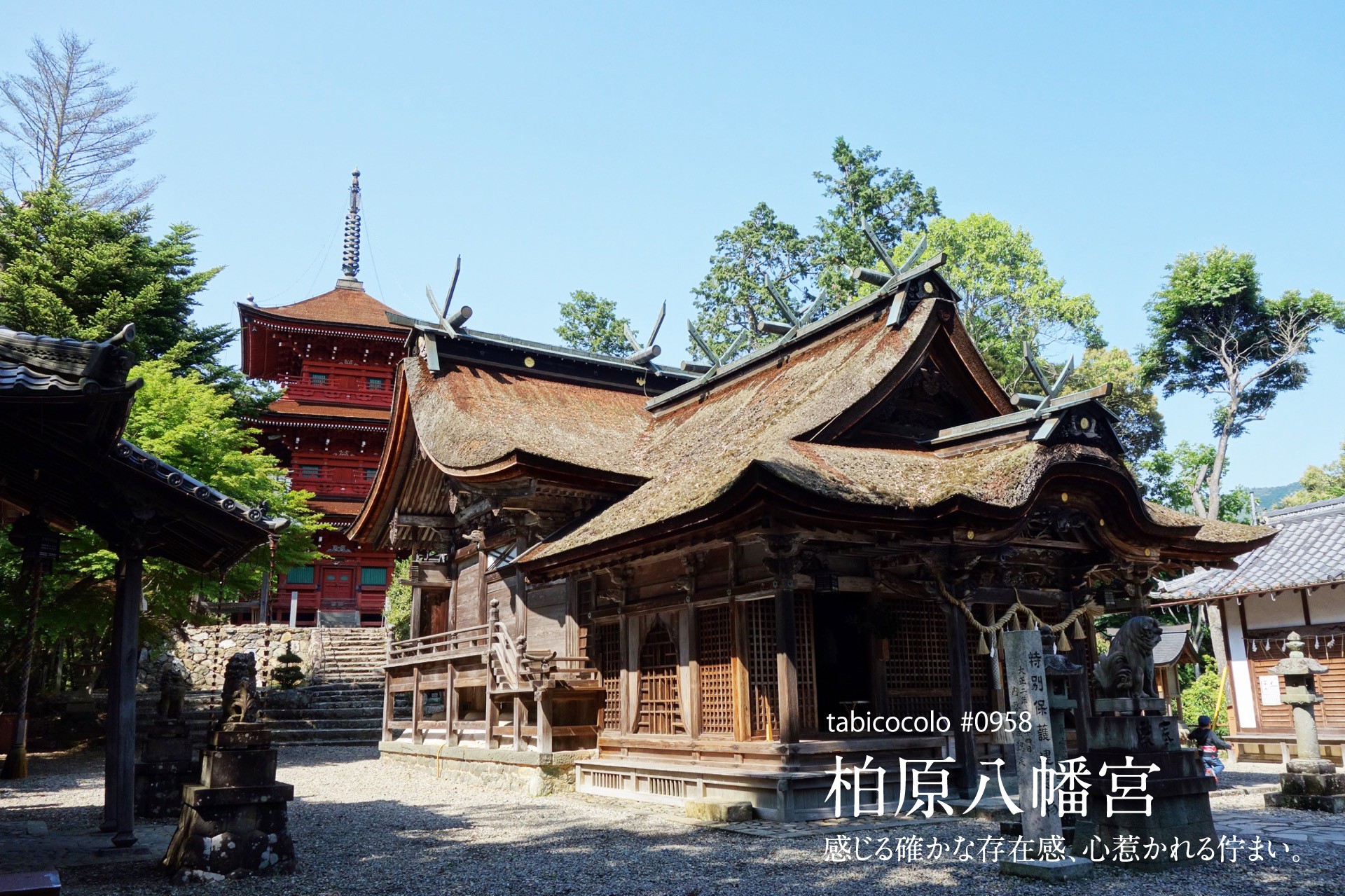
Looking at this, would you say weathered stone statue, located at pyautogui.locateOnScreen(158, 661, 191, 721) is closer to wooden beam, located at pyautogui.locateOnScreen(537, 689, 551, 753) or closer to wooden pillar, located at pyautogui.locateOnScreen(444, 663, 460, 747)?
wooden beam, located at pyautogui.locateOnScreen(537, 689, 551, 753)

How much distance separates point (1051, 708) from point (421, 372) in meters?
14.5

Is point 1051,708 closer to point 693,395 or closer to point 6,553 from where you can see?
point 693,395

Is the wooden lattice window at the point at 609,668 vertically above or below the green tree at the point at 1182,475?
below

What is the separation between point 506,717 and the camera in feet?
56.7

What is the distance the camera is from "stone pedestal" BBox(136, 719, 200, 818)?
11.4 metres

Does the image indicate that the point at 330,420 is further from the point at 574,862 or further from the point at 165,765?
the point at 574,862

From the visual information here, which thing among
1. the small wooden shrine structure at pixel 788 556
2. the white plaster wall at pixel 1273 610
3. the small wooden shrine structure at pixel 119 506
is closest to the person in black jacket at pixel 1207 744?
the small wooden shrine structure at pixel 788 556

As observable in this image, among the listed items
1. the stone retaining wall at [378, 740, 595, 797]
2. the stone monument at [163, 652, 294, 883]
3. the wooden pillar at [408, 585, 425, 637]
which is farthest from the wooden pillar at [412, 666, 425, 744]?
the stone monument at [163, 652, 294, 883]

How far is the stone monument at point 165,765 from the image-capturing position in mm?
11438

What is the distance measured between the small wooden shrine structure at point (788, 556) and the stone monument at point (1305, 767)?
7.10 feet

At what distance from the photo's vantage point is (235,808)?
325 inches

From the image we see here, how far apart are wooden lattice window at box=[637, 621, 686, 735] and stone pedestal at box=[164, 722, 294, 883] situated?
6.26 m

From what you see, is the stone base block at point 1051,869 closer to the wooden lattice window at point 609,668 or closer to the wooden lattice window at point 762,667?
the wooden lattice window at point 762,667

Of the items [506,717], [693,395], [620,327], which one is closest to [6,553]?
[506,717]
